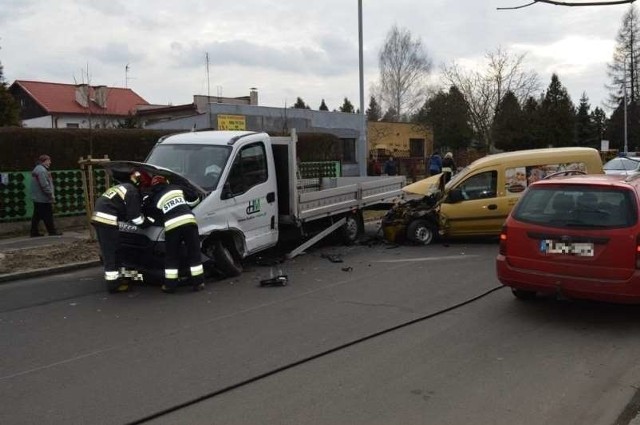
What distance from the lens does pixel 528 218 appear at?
678 centimetres

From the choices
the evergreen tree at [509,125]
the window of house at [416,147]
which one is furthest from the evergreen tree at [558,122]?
the window of house at [416,147]

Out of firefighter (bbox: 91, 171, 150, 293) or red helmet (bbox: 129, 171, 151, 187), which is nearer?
firefighter (bbox: 91, 171, 150, 293)

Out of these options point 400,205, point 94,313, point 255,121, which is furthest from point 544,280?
point 255,121

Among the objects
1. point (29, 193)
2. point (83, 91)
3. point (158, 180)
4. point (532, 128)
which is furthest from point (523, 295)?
point (532, 128)

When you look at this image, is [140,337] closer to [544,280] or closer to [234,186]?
[234,186]

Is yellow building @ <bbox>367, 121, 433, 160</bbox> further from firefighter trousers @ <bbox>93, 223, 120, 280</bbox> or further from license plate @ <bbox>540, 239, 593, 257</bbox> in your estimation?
license plate @ <bbox>540, 239, 593, 257</bbox>

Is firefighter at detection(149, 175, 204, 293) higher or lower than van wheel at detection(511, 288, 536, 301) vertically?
higher

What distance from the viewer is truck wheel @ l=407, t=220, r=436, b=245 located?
471 inches

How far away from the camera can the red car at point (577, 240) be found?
6.05 meters

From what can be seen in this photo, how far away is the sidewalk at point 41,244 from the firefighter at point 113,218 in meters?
2.27

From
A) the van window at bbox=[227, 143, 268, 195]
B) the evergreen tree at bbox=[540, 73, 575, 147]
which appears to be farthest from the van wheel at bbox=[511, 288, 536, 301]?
the evergreen tree at bbox=[540, 73, 575, 147]

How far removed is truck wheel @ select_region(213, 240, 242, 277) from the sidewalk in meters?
2.88

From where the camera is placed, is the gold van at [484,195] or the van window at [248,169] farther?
the gold van at [484,195]

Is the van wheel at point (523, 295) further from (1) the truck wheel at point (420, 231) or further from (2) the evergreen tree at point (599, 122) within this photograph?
(2) the evergreen tree at point (599, 122)
